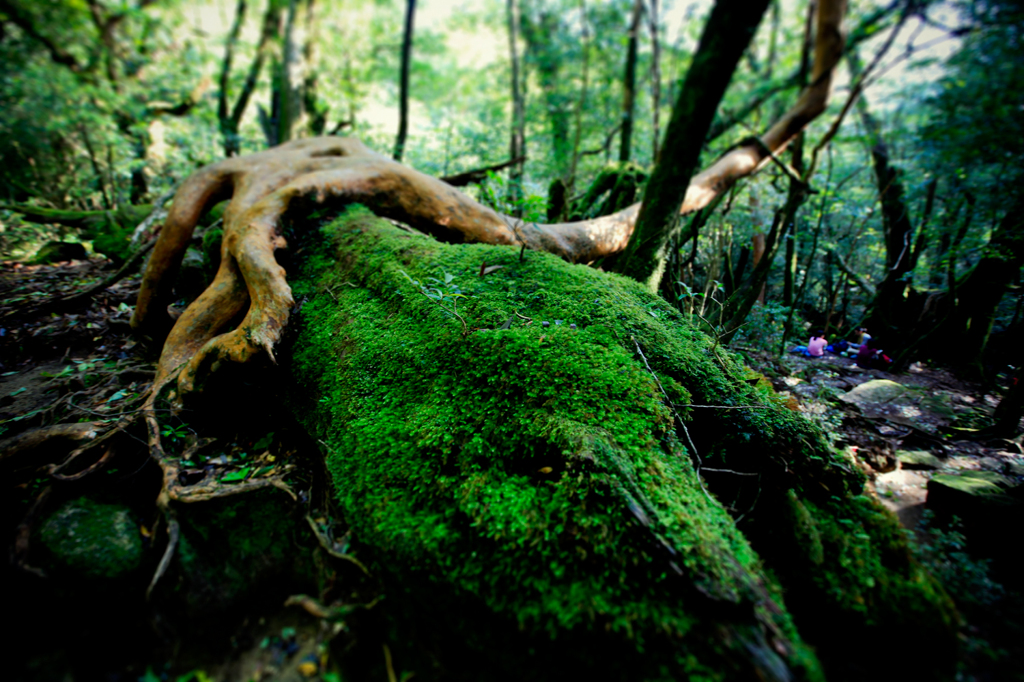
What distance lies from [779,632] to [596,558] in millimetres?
577

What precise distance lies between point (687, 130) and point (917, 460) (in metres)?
3.01

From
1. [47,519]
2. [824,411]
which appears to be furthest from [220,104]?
[824,411]

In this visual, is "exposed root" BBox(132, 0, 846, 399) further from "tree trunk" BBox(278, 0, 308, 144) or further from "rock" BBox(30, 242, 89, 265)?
"tree trunk" BBox(278, 0, 308, 144)

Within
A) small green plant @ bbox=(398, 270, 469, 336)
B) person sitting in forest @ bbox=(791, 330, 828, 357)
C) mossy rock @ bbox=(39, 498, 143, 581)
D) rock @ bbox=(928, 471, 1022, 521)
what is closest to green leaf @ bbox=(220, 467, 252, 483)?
mossy rock @ bbox=(39, 498, 143, 581)

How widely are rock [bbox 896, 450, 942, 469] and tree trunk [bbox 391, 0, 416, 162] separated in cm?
1025

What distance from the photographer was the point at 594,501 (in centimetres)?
153

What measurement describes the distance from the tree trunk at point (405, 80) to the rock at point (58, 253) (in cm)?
607

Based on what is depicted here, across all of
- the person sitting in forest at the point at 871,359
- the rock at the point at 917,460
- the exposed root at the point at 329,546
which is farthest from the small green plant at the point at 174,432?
the person sitting in forest at the point at 871,359

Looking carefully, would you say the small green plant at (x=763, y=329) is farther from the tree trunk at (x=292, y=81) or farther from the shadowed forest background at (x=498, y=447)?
the tree trunk at (x=292, y=81)

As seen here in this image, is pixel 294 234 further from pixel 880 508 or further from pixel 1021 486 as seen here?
pixel 1021 486

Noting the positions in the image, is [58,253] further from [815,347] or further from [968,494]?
[815,347]

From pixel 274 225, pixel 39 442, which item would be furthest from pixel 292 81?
pixel 39 442

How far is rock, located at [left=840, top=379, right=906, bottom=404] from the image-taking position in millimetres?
3438

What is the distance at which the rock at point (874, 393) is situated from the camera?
11.3 ft
